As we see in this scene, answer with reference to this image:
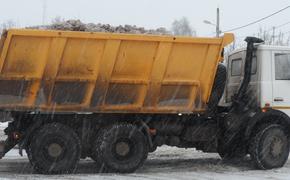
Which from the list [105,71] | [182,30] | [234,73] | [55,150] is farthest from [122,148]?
[182,30]

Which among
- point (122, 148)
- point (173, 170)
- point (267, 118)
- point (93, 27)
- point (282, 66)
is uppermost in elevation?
point (93, 27)

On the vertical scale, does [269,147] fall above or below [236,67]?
below

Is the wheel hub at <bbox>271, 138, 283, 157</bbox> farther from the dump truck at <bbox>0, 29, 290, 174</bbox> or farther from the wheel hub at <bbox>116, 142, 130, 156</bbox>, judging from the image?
the wheel hub at <bbox>116, 142, 130, 156</bbox>

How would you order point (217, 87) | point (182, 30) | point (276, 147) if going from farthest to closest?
point (182, 30)
point (276, 147)
point (217, 87)

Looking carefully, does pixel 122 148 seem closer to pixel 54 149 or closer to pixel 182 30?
pixel 54 149

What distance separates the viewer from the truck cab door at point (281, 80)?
35.2ft

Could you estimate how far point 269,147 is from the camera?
10648mm

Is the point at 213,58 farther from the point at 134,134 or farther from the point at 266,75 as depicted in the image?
the point at 134,134

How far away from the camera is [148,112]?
10156 mm

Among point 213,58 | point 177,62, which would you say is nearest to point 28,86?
point 177,62

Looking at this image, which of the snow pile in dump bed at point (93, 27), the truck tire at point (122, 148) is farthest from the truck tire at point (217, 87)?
the snow pile in dump bed at point (93, 27)

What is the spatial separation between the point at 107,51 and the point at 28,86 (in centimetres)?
154

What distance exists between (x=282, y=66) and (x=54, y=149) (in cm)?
479

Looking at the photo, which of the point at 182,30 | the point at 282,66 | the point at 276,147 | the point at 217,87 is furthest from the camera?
the point at 182,30
